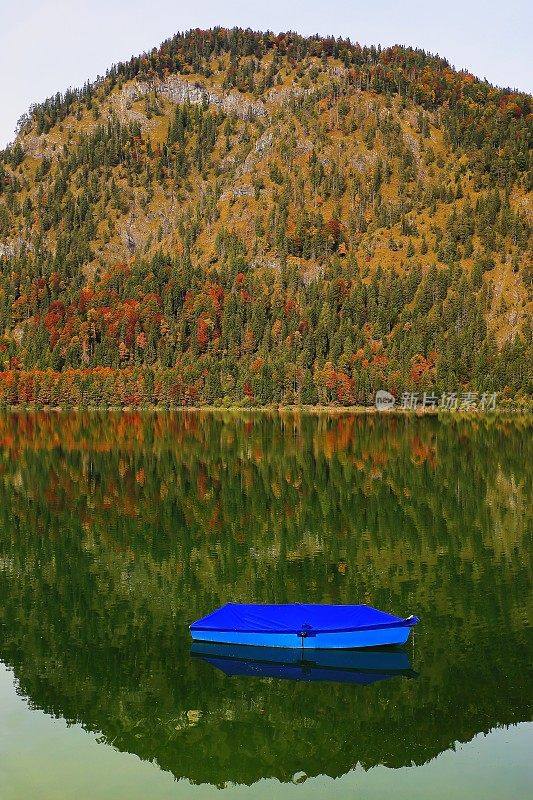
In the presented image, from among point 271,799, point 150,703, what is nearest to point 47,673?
point 150,703

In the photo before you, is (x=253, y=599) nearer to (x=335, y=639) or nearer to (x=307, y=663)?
(x=307, y=663)

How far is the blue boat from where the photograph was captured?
33938mm

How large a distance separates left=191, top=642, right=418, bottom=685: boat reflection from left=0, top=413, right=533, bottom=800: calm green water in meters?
0.59

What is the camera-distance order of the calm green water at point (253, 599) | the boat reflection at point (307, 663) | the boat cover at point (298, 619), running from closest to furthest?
the calm green water at point (253, 599), the boat reflection at point (307, 663), the boat cover at point (298, 619)

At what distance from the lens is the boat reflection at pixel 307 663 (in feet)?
107

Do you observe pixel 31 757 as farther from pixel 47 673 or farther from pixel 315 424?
pixel 315 424

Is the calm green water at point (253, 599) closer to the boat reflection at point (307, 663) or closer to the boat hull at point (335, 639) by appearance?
the boat reflection at point (307, 663)

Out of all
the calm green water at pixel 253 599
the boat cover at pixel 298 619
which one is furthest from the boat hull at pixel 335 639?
the calm green water at pixel 253 599

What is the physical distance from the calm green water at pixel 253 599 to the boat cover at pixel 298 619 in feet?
5.85

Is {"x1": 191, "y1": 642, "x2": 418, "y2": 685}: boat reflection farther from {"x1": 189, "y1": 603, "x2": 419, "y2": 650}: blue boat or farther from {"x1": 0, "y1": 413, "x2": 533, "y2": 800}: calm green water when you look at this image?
{"x1": 0, "y1": 413, "x2": 533, "y2": 800}: calm green water

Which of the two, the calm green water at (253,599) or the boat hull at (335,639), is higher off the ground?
the boat hull at (335,639)

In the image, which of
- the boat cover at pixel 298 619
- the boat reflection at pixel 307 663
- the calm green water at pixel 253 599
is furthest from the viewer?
the boat cover at pixel 298 619

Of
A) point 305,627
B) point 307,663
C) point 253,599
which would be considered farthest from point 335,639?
point 253,599

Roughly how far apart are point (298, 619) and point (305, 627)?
77cm
